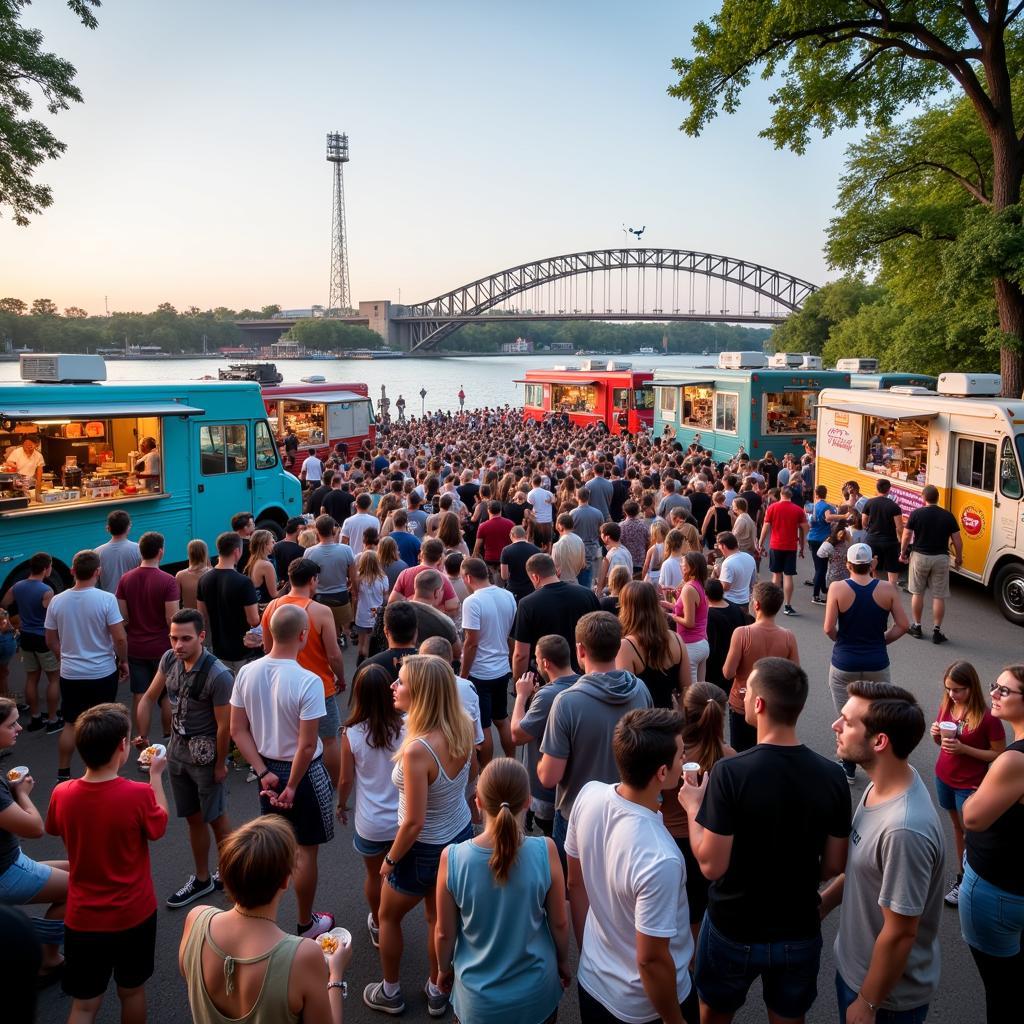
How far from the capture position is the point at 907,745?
9.08 ft

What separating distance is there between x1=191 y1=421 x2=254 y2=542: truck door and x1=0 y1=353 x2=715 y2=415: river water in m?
48.9

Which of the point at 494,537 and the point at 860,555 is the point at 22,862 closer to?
the point at 860,555

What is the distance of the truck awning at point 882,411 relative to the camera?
11469mm

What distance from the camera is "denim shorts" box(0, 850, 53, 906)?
3.52 m

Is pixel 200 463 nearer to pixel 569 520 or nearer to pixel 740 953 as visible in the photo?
pixel 569 520

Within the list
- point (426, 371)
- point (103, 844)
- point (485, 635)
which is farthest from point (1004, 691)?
point (426, 371)

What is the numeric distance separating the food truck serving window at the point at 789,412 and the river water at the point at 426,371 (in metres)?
41.3

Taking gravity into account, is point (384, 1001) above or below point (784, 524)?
below


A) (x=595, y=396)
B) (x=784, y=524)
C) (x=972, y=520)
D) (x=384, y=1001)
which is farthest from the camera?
(x=595, y=396)

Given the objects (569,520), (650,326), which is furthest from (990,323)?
(650,326)

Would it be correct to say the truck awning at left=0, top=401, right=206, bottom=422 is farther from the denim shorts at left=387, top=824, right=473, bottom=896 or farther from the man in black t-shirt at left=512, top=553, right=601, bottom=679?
the denim shorts at left=387, top=824, right=473, bottom=896

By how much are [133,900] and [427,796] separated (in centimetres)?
125

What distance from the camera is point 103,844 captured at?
3232mm

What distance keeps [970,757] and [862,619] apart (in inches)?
64.9
